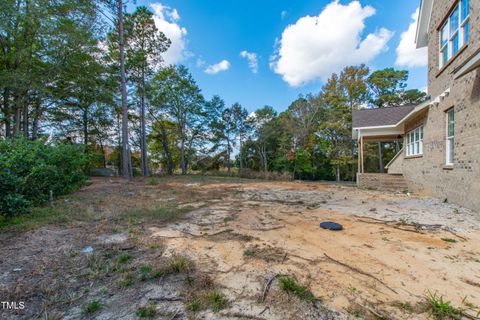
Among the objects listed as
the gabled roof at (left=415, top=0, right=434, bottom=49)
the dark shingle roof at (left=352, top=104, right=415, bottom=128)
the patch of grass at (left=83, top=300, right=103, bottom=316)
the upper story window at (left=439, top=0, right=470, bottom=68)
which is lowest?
the patch of grass at (left=83, top=300, right=103, bottom=316)

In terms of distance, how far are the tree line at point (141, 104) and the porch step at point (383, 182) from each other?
8.26 m

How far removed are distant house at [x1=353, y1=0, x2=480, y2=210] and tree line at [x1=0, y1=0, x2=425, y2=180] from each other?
34.4 ft

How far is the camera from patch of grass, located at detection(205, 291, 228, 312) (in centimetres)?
156

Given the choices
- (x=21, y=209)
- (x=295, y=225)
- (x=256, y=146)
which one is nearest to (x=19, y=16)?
(x=21, y=209)

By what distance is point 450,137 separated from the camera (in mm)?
5367

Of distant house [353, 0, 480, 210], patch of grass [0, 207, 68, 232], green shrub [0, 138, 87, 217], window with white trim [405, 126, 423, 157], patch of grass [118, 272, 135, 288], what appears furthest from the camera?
window with white trim [405, 126, 423, 157]

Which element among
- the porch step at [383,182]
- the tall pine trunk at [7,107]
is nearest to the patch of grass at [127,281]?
the porch step at [383,182]

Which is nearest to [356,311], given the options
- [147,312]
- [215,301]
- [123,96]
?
[215,301]

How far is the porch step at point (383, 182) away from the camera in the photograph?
8.44 meters

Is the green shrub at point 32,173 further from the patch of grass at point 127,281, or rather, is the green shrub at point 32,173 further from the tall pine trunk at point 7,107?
the tall pine trunk at point 7,107

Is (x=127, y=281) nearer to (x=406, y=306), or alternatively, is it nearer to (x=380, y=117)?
(x=406, y=306)

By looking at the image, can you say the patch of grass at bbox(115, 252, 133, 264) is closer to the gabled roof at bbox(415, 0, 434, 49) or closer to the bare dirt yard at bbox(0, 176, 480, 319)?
the bare dirt yard at bbox(0, 176, 480, 319)

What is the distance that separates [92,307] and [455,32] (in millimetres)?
9531

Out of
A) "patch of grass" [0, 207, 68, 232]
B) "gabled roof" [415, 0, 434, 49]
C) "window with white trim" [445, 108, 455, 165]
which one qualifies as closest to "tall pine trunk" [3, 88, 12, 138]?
"patch of grass" [0, 207, 68, 232]
